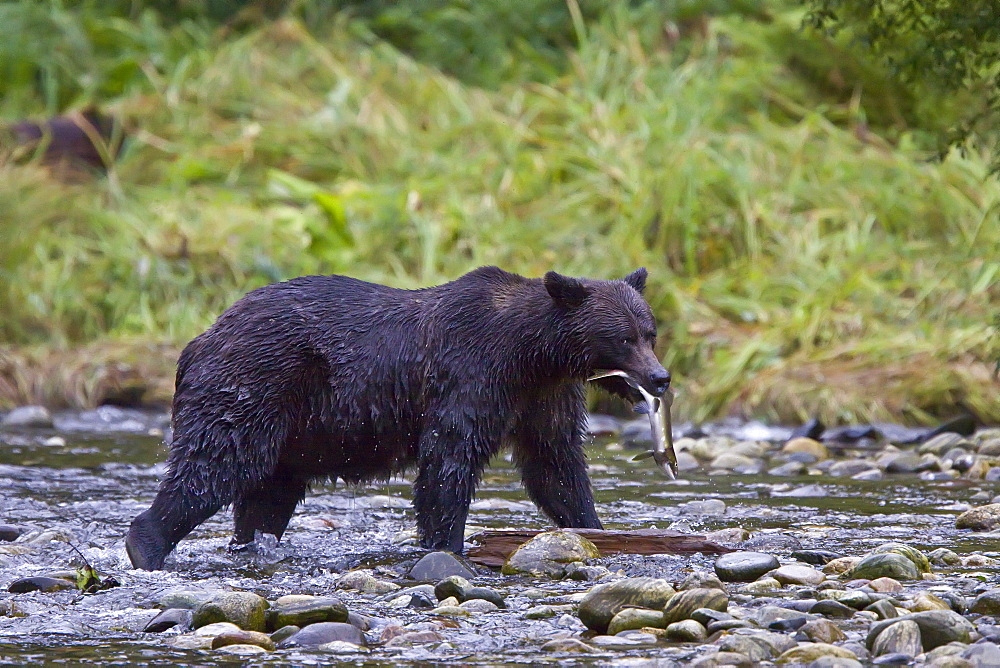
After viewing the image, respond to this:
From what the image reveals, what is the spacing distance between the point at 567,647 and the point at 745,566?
1159mm

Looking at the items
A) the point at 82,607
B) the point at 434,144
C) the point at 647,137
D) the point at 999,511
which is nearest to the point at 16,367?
the point at 434,144

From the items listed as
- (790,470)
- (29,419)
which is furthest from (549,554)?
(29,419)

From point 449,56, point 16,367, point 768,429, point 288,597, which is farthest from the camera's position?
point 449,56

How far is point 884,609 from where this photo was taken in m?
3.89

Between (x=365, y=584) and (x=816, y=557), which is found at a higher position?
(x=816, y=557)

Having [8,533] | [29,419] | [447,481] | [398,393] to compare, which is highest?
[398,393]

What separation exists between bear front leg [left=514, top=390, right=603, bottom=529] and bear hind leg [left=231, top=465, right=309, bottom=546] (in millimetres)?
976

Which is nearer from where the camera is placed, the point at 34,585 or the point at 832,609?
the point at 832,609

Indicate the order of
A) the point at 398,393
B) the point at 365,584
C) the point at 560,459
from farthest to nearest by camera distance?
the point at 560,459 → the point at 398,393 → the point at 365,584

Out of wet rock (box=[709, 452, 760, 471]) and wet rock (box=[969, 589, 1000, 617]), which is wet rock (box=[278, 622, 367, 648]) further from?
wet rock (box=[709, 452, 760, 471])

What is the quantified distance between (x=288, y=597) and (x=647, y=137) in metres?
8.39

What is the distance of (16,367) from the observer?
10219 mm

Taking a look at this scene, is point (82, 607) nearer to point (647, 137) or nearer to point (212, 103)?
point (647, 137)

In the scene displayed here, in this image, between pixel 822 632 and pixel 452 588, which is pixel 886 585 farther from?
pixel 452 588
